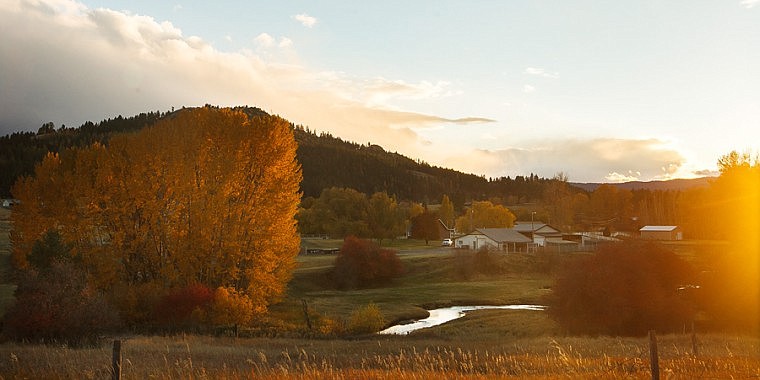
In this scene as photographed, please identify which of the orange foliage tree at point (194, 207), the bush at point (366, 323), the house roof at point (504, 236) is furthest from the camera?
the house roof at point (504, 236)

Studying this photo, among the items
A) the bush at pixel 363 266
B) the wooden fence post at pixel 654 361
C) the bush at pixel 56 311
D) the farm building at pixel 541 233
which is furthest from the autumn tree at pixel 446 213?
the wooden fence post at pixel 654 361

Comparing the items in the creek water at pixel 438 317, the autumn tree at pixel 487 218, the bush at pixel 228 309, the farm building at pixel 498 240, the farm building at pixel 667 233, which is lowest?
the creek water at pixel 438 317

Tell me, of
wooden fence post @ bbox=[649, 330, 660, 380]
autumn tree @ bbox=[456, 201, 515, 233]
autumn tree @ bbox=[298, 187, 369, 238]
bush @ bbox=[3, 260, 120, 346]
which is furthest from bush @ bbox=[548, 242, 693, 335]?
autumn tree @ bbox=[456, 201, 515, 233]

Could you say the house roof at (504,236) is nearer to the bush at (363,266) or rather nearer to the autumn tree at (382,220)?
the autumn tree at (382,220)

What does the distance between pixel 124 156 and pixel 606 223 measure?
162 meters

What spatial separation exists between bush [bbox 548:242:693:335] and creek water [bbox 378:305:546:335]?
11.3 meters

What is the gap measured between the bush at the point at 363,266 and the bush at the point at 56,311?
49646mm

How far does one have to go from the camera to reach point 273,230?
4678 cm

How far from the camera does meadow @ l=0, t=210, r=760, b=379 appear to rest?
14.0 m

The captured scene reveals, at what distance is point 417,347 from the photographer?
2939cm

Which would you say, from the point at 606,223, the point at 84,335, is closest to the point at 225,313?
the point at 84,335

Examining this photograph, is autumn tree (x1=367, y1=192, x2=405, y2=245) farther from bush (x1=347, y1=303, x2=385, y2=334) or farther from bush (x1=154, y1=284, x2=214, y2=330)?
bush (x1=154, y1=284, x2=214, y2=330)

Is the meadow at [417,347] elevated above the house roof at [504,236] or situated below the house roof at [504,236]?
below

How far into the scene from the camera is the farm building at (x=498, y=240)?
4444 inches
